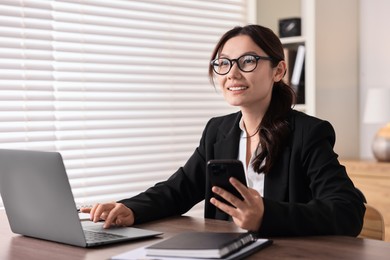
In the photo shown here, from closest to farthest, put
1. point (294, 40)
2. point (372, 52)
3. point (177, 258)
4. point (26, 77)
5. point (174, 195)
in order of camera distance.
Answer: point (177, 258) → point (174, 195) → point (26, 77) → point (294, 40) → point (372, 52)

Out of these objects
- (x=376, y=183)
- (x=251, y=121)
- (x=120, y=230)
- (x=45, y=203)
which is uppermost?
(x=251, y=121)

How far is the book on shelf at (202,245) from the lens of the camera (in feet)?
4.42

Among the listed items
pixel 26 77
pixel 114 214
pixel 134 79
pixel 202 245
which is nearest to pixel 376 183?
pixel 134 79

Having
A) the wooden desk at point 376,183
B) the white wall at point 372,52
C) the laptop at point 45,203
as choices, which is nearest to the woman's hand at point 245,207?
the laptop at point 45,203

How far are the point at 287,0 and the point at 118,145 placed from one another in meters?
1.68

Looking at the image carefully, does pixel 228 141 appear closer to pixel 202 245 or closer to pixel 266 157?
pixel 266 157

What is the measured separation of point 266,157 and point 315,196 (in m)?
0.24

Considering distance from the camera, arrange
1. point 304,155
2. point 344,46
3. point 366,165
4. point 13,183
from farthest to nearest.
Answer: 1. point 344,46
2. point 366,165
3. point 304,155
4. point 13,183

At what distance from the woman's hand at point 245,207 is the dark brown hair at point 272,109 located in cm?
50

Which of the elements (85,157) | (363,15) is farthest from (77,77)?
(363,15)

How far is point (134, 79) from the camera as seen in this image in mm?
3537

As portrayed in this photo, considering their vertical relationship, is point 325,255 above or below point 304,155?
below

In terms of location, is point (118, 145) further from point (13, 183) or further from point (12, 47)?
point (13, 183)

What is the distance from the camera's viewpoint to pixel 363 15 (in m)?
4.12
